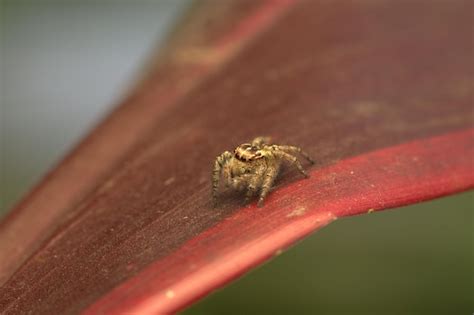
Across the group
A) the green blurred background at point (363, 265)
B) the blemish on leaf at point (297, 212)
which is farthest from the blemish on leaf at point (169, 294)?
the green blurred background at point (363, 265)

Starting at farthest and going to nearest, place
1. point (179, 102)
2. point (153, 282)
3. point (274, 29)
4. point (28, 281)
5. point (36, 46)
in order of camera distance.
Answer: point (36, 46)
point (274, 29)
point (179, 102)
point (28, 281)
point (153, 282)

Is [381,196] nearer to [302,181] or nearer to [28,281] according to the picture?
[302,181]

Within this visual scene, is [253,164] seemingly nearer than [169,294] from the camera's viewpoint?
No

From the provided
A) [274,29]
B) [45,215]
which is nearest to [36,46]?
[274,29]

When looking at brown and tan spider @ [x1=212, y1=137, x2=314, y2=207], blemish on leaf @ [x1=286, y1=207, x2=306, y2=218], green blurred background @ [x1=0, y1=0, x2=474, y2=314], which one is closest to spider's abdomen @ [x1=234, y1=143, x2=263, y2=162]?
brown and tan spider @ [x1=212, y1=137, x2=314, y2=207]

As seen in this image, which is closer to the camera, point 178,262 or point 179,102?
point 178,262

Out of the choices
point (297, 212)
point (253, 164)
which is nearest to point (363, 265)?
point (253, 164)

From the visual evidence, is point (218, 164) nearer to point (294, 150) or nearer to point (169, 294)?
point (294, 150)

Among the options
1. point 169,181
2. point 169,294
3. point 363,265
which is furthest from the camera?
point 363,265
